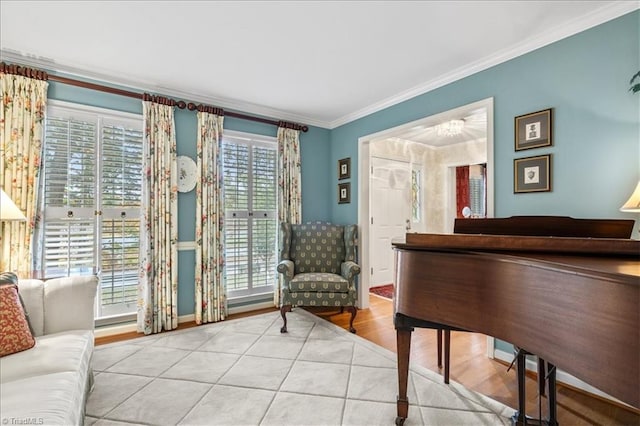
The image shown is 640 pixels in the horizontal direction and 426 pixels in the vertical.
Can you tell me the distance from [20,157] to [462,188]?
5998 millimetres

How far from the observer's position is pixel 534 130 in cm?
223

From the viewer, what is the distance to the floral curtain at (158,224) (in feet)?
9.73

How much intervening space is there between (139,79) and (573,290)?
366cm

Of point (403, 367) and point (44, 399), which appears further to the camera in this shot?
point (403, 367)

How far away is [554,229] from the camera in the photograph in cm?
147

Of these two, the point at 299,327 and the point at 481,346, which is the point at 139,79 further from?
the point at 481,346

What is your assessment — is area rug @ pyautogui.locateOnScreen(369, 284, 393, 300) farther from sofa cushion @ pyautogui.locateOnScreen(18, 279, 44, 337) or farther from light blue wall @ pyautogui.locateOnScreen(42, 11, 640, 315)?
sofa cushion @ pyautogui.locateOnScreen(18, 279, 44, 337)

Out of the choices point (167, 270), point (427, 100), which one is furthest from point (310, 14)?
point (167, 270)

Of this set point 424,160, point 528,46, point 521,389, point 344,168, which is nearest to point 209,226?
point 344,168

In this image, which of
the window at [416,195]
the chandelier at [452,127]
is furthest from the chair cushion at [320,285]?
the window at [416,195]

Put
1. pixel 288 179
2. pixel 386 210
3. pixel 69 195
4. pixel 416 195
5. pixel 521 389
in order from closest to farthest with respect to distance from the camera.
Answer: pixel 521 389 < pixel 69 195 < pixel 288 179 < pixel 386 210 < pixel 416 195

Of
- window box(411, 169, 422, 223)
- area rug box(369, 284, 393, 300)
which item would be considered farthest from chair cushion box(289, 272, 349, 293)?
window box(411, 169, 422, 223)

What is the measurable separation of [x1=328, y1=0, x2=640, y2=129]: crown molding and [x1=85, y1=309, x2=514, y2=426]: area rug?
256 centimetres

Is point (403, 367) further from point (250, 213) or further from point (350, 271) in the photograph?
point (250, 213)
